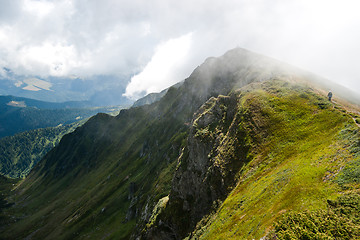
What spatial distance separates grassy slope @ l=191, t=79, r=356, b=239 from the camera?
2872 cm

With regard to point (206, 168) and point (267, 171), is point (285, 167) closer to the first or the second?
point (267, 171)

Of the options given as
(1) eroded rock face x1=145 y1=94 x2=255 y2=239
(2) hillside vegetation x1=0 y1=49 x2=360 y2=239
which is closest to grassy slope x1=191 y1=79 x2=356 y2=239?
(2) hillside vegetation x1=0 y1=49 x2=360 y2=239

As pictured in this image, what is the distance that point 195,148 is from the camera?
7388cm

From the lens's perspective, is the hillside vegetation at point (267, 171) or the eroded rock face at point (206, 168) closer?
the hillside vegetation at point (267, 171)

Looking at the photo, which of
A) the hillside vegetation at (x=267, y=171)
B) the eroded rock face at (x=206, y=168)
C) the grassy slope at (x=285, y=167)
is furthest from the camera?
the eroded rock face at (x=206, y=168)

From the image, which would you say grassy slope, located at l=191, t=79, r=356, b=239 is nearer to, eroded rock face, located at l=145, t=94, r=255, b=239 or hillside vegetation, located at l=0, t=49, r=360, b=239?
hillside vegetation, located at l=0, t=49, r=360, b=239

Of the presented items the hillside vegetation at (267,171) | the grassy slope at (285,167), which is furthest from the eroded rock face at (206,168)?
the grassy slope at (285,167)

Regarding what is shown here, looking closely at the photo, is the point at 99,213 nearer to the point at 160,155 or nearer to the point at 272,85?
the point at 160,155

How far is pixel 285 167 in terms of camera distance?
127ft

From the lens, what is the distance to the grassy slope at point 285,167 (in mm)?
28719

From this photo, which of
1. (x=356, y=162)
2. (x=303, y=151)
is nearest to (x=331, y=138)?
(x=303, y=151)

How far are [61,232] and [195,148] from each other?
18202 cm

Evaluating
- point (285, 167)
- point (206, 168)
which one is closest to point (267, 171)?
point (285, 167)

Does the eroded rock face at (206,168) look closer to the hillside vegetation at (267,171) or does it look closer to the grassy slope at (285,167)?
the hillside vegetation at (267,171)
